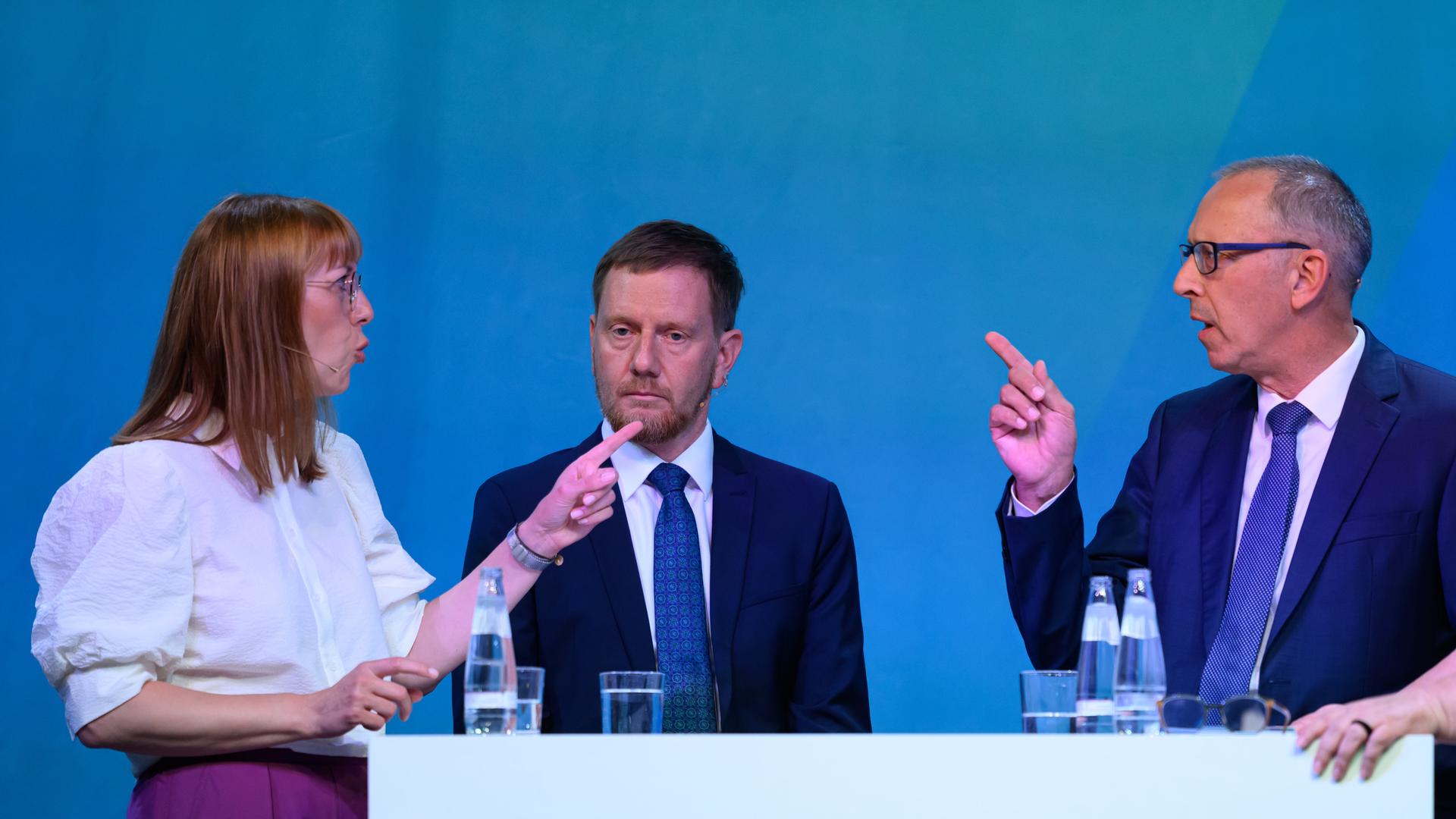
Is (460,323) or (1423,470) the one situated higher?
(460,323)

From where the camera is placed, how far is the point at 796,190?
4074 mm

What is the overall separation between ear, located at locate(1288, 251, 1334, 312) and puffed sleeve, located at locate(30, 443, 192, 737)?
1838 mm

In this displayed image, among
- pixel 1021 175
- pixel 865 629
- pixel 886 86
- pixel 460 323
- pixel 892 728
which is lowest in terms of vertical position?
pixel 892 728

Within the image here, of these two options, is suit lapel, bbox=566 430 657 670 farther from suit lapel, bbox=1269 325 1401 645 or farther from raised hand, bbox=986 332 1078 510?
suit lapel, bbox=1269 325 1401 645

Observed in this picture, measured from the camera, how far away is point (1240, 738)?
5.34 ft

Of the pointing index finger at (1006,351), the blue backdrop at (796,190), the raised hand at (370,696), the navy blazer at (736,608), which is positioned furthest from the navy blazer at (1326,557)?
the blue backdrop at (796,190)

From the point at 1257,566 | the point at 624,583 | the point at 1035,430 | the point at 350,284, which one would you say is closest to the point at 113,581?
the point at 350,284

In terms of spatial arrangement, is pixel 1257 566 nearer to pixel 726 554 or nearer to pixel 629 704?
pixel 726 554

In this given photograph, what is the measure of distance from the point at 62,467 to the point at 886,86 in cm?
237

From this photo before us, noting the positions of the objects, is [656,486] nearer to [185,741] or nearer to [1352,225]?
[185,741]

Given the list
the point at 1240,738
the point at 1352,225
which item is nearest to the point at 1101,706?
the point at 1240,738

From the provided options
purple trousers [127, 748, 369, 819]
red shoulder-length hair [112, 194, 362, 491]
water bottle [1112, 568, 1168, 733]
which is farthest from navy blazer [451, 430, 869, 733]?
water bottle [1112, 568, 1168, 733]

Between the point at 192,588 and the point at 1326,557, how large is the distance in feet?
5.69

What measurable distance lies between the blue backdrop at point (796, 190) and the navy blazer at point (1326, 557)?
141 centimetres
